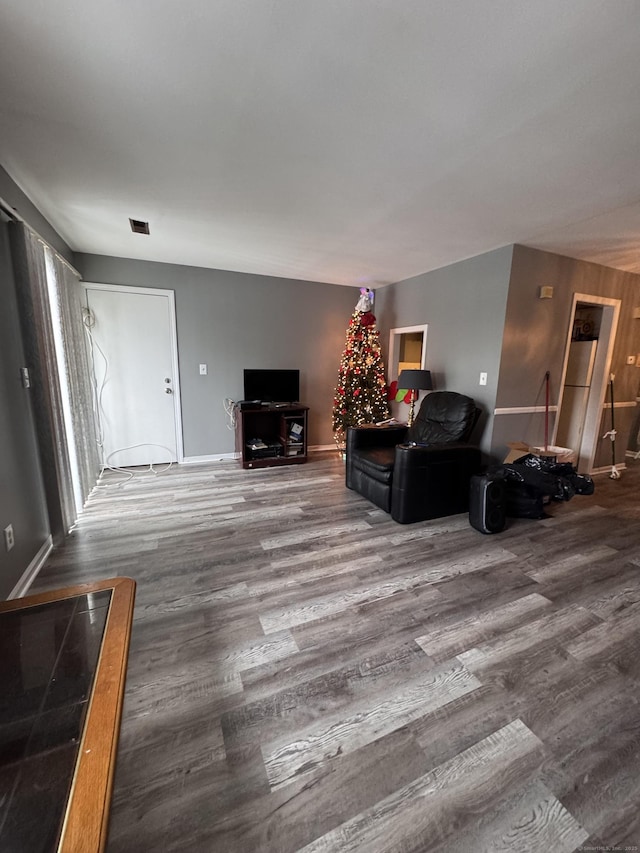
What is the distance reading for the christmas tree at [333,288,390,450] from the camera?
4547 mm

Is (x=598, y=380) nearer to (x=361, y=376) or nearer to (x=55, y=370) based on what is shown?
(x=361, y=376)

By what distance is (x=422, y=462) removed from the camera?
279 cm

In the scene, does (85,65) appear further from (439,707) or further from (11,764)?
(439,707)

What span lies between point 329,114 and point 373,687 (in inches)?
99.7

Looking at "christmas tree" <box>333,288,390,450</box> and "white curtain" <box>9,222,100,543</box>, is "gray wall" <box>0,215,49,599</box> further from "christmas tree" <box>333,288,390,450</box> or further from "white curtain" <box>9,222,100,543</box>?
"christmas tree" <box>333,288,390,450</box>

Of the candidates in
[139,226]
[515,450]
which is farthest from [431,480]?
[139,226]

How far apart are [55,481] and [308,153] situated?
2737 mm

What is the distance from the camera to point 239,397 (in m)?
4.55

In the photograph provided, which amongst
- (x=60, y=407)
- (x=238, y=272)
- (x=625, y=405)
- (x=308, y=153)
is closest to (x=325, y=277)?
(x=238, y=272)

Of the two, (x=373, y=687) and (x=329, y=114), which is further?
(x=329, y=114)

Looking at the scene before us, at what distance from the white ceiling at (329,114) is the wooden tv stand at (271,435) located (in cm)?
209

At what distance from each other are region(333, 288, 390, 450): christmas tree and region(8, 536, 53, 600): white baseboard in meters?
3.27

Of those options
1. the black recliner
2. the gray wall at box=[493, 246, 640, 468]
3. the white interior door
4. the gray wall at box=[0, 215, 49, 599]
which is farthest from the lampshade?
the gray wall at box=[0, 215, 49, 599]

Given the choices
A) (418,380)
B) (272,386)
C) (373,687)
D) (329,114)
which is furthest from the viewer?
(272,386)
